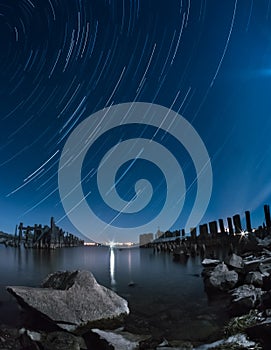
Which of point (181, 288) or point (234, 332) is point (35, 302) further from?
point (181, 288)

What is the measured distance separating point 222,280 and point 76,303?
800 centimetres

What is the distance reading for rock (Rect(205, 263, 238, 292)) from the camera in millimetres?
13000

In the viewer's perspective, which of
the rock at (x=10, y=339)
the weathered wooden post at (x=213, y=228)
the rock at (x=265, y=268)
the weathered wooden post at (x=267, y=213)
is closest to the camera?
the rock at (x=10, y=339)

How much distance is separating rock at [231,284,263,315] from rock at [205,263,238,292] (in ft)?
7.14

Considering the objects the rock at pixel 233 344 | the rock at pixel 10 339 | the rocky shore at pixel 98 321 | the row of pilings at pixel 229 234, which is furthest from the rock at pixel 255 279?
the row of pilings at pixel 229 234

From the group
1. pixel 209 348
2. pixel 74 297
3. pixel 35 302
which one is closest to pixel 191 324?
pixel 209 348

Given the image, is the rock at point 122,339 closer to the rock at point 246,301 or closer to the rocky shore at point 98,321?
the rocky shore at point 98,321

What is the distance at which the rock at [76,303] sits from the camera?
854cm

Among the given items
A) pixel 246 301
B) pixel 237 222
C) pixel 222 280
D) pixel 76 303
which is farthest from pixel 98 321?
pixel 237 222

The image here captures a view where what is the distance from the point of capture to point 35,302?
894cm

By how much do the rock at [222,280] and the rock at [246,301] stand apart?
2.18 metres

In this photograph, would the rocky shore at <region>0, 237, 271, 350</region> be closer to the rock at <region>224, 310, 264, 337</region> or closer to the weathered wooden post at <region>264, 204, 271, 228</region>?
the rock at <region>224, 310, 264, 337</region>

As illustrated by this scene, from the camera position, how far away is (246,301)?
31.8ft

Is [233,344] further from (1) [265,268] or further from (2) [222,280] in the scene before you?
(1) [265,268]
